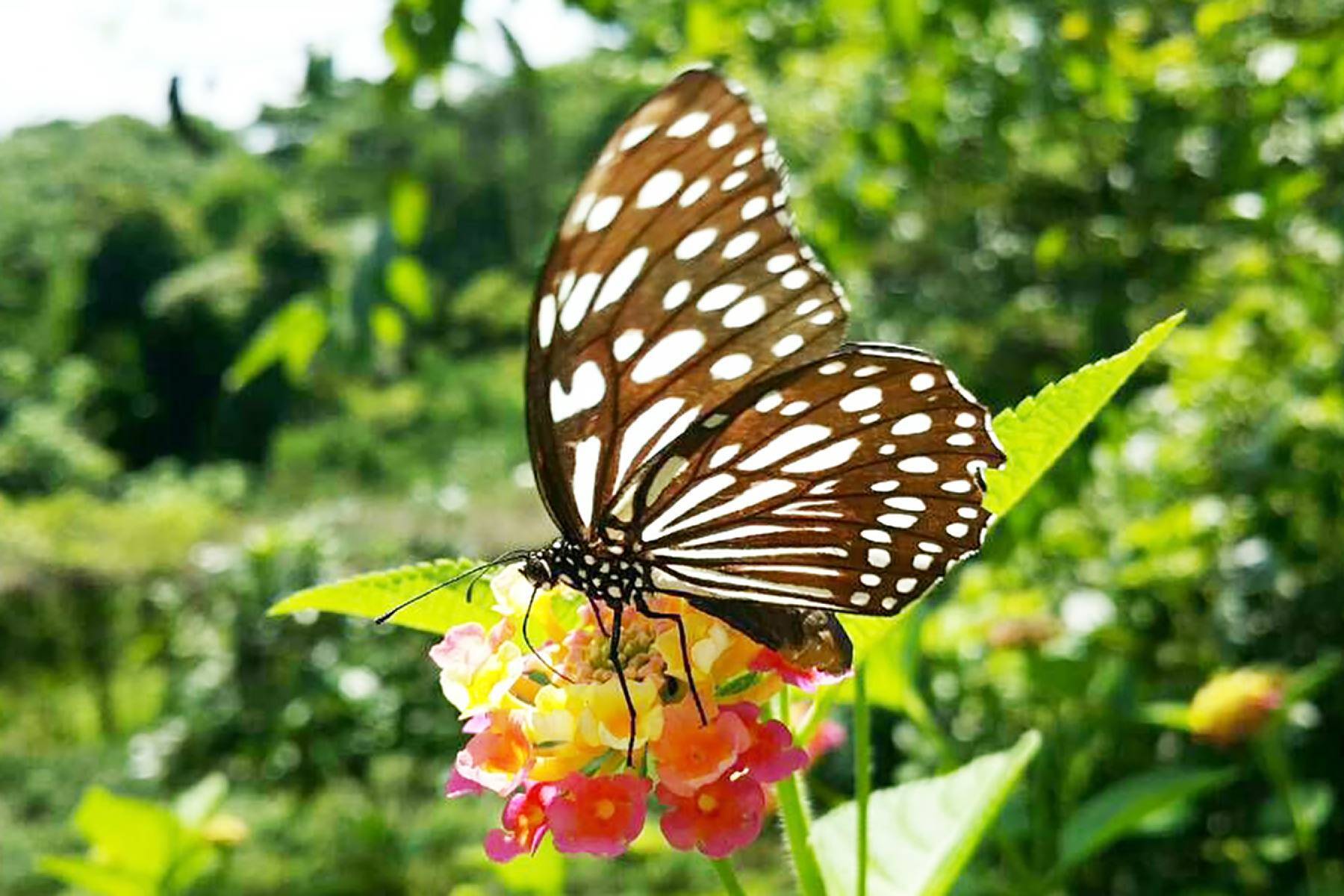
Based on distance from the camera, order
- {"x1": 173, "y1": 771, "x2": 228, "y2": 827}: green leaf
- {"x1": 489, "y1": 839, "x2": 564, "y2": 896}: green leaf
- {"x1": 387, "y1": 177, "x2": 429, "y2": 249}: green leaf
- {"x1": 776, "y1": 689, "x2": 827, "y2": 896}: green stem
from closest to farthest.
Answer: {"x1": 776, "y1": 689, "x2": 827, "y2": 896}: green stem
{"x1": 489, "y1": 839, "x2": 564, "y2": 896}: green leaf
{"x1": 173, "y1": 771, "x2": 228, "y2": 827}: green leaf
{"x1": 387, "y1": 177, "x2": 429, "y2": 249}: green leaf

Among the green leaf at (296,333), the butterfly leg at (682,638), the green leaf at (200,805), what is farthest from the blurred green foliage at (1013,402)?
the butterfly leg at (682,638)

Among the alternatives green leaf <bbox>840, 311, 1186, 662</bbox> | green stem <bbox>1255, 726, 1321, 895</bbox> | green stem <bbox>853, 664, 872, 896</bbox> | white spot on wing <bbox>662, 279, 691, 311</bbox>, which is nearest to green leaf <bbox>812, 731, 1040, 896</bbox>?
green stem <bbox>853, 664, 872, 896</bbox>

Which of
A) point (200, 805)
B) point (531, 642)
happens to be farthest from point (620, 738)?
point (200, 805)

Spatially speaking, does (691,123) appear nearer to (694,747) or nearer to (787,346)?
(787,346)

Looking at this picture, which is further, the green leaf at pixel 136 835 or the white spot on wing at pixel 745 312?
the green leaf at pixel 136 835

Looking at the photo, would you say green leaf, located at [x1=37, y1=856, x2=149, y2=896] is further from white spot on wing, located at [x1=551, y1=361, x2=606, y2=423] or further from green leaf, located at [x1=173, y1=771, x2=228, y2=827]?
white spot on wing, located at [x1=551, y1=361, x2=606, y2=423]

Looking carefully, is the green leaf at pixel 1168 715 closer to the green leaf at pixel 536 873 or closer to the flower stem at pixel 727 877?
the green leaf at pixel 536 873
